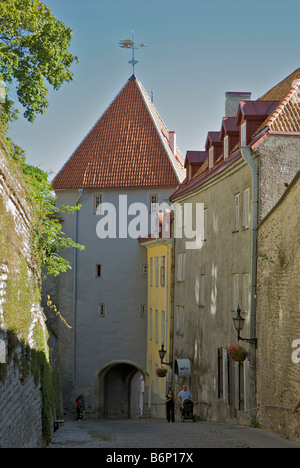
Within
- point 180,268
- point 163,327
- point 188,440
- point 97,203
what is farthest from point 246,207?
point 97,203

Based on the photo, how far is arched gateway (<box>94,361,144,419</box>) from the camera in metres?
38.0

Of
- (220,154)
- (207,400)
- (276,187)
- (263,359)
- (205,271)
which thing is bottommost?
(207,400)

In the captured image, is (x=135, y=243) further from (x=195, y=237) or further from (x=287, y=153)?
(x=287, y=153)

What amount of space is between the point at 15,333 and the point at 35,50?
47.0 feet

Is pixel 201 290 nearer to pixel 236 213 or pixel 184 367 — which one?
pixel 184 367

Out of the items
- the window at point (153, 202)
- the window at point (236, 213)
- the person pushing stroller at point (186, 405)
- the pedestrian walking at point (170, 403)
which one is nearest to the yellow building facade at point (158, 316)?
the window at point (153, 202)

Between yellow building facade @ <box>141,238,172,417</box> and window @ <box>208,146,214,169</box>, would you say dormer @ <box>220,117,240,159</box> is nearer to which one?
window @ <box>208,146,214,169</box>

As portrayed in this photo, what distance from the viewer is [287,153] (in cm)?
1838

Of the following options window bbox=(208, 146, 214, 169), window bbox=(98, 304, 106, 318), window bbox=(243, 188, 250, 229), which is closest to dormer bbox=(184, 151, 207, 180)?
window bbox=(208, 146, 214, 169)

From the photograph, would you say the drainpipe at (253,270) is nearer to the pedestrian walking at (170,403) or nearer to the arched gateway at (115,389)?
the pedestrian walking at (170,403)

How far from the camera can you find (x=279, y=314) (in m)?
15.2
